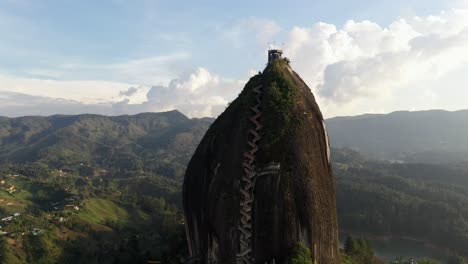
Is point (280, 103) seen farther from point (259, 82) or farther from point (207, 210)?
point (207, 210)

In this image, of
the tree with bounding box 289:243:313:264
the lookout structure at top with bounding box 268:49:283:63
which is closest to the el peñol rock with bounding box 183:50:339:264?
the tree with bounding box 289:243:313:264

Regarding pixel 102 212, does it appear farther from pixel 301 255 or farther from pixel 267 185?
pixel 301 255

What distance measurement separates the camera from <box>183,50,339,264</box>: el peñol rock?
19.4 metres

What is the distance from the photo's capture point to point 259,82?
891 inches

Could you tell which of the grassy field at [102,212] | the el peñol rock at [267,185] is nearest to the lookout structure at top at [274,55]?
the el peñol rock at [267,185]

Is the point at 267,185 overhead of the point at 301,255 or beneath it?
overhead

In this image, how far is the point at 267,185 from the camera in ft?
64.3

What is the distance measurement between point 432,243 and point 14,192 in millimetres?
142331

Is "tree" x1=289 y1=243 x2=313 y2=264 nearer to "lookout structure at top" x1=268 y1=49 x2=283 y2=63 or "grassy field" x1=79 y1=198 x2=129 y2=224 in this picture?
"lookout structure at top" x1=268 y1=49 x2=283 y2=63

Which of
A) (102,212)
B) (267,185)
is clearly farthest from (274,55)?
(102,212)

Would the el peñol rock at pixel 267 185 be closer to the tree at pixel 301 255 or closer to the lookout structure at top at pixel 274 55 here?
the tree at pixel 301 255

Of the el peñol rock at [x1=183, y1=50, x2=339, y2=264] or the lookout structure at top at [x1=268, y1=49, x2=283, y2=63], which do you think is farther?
the lookout structure at top at [x1=268, y1=49, x2=283, y2=63]

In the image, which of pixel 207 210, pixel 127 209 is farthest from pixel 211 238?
pixel 127 209

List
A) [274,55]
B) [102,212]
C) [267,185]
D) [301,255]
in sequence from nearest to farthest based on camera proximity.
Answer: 1. [301,255]
2. [267,185]
3. [274,55]
4. [102,212]
